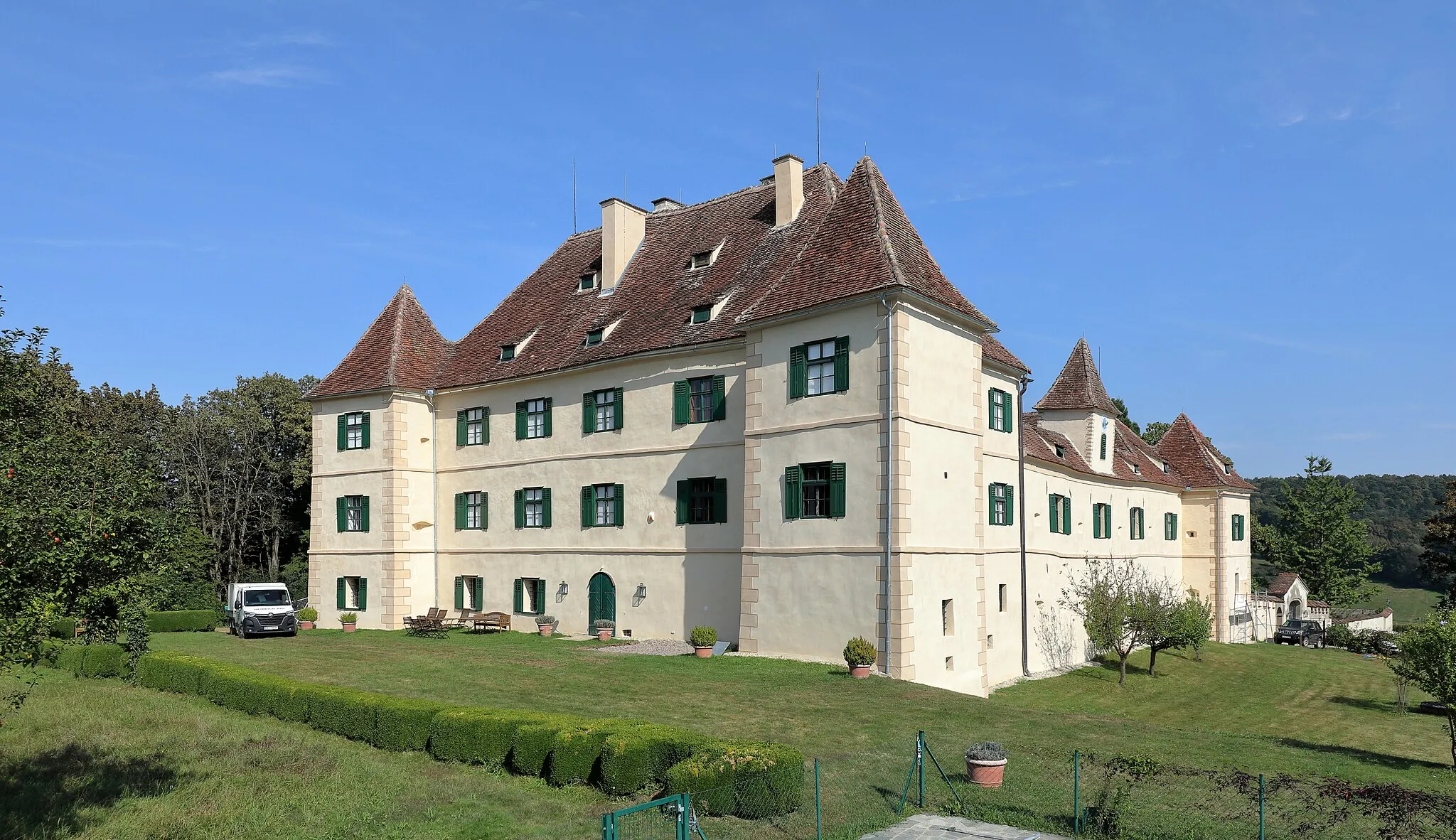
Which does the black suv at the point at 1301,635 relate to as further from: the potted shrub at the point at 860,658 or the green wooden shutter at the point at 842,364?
the green wooden shutter at the point at 842,364

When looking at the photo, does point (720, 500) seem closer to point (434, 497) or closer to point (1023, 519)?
point (1023, 519)

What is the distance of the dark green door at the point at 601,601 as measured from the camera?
1216 inches

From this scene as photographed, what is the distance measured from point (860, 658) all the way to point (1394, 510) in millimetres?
117276

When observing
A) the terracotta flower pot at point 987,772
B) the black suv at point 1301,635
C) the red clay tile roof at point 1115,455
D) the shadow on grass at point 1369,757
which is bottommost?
the black suv at point 1301,635

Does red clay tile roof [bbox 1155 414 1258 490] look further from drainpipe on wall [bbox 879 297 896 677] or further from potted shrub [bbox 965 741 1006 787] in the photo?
potted shrub [bbox 965 741 1006 787]

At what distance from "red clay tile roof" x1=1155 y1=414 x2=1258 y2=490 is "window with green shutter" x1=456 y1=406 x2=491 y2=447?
3321cm

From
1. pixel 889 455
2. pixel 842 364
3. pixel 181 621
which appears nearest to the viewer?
pixel 889 455

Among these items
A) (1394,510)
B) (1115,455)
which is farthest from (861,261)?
(1394,510)

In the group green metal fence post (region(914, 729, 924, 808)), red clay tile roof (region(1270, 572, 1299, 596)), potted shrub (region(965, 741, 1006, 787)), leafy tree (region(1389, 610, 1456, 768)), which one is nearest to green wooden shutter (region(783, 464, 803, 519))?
potted shrub (region(965, 741, 1006, 787))

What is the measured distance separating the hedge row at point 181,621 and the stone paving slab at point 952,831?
2984 cm

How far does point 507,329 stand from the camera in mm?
36844

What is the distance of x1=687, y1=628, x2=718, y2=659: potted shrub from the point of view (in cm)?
2569

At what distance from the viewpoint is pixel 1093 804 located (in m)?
12.3

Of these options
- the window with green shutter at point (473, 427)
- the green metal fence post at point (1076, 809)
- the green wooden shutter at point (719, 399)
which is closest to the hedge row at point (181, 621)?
the window with green shutter at point (473, 427)
